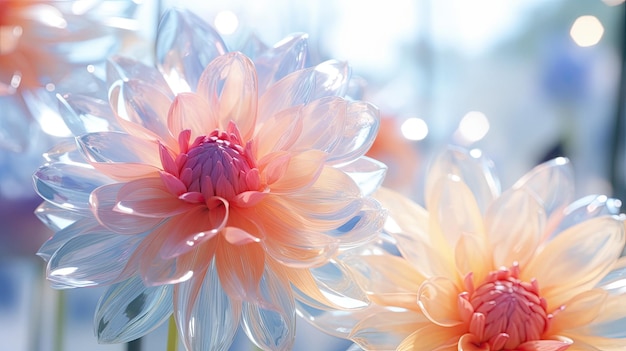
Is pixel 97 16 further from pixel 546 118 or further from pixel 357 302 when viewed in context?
pixel 546 118

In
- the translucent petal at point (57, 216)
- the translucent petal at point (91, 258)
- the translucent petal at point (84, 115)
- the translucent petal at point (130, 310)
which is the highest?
the translucent petal at point (84, 115)

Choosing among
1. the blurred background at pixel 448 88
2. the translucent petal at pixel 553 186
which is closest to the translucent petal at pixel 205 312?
the translucent petal at pixel 553 186

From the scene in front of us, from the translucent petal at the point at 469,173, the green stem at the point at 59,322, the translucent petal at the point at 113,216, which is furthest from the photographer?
the green stem at the point at 59,322

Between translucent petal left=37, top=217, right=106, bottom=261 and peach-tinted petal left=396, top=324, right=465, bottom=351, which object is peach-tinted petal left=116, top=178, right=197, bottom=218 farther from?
peach-tinted petal left=396, top=324, right=465, bottom=351

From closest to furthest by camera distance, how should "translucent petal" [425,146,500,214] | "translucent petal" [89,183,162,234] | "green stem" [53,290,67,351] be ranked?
"translucent petal" [89,183,162,234]
"translucent petal" [425,146,500,214]
"green stem" [53,290,67,351]

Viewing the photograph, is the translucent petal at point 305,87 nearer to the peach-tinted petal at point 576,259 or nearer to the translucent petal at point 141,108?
the translucent petal at point 141,108

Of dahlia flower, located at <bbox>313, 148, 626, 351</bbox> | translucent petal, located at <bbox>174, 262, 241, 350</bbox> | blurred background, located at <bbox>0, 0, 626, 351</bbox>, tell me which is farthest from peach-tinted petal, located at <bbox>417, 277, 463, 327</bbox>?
blurred background, located at <bbox>0, 0, 626, 351</bbox>

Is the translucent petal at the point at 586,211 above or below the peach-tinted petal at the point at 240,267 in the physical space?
above

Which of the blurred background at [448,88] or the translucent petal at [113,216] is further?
the blurred background at [448,88]
